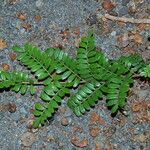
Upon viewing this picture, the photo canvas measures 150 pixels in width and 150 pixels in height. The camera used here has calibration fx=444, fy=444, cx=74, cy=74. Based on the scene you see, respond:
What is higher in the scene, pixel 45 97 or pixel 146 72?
pixel 146 72

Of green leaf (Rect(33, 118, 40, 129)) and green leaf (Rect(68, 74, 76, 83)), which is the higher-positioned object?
green leaf (Rect(68, 74, 76, 83))

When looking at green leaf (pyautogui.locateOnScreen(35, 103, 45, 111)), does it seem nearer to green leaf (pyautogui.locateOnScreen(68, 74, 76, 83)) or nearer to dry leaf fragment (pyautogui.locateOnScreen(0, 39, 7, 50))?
green leaf (pyautogui.locateOnScreen(68, 74, 76, 83))

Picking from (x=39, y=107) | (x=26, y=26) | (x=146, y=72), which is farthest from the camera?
(x=26, y=26)

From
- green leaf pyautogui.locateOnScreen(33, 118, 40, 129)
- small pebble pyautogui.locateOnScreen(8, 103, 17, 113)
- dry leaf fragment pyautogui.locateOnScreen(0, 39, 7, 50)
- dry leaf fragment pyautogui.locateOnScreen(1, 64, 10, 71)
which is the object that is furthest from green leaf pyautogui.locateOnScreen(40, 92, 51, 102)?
dry leaf fragment pyautogui.locateOnScreen(0, 39, 7, 50)

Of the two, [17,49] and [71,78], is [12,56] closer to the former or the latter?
[17,49]

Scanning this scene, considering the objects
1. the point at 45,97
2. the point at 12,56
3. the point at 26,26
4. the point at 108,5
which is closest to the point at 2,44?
the point at 12,56

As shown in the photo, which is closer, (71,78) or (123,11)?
(71,78)
